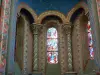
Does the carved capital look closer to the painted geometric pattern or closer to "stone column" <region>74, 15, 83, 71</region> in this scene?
"stone column" <region>74, 15, 83, 71</region>

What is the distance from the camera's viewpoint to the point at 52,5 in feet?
39.2

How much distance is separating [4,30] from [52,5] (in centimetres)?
563

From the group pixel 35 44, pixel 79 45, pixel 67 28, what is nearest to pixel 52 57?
pixel 35 44

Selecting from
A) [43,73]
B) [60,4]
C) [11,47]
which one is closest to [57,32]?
[60,4]

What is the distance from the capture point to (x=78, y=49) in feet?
36.7

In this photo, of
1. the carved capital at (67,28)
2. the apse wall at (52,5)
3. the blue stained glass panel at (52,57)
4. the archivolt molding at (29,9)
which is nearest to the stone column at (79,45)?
the carved capital at (67,28)

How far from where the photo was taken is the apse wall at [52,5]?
11.7 m

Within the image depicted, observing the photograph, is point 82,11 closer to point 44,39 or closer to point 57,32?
point 57,32

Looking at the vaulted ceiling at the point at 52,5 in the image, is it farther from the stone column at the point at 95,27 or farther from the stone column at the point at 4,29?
the stone column at the point at 4,29

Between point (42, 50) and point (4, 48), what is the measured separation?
16.2 ft

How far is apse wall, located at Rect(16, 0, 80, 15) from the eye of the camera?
1170 cm

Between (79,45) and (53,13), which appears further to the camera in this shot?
(53,13)

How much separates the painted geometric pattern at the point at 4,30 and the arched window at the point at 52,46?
5278 mm

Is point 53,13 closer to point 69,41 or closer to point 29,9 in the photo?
point 29,9
